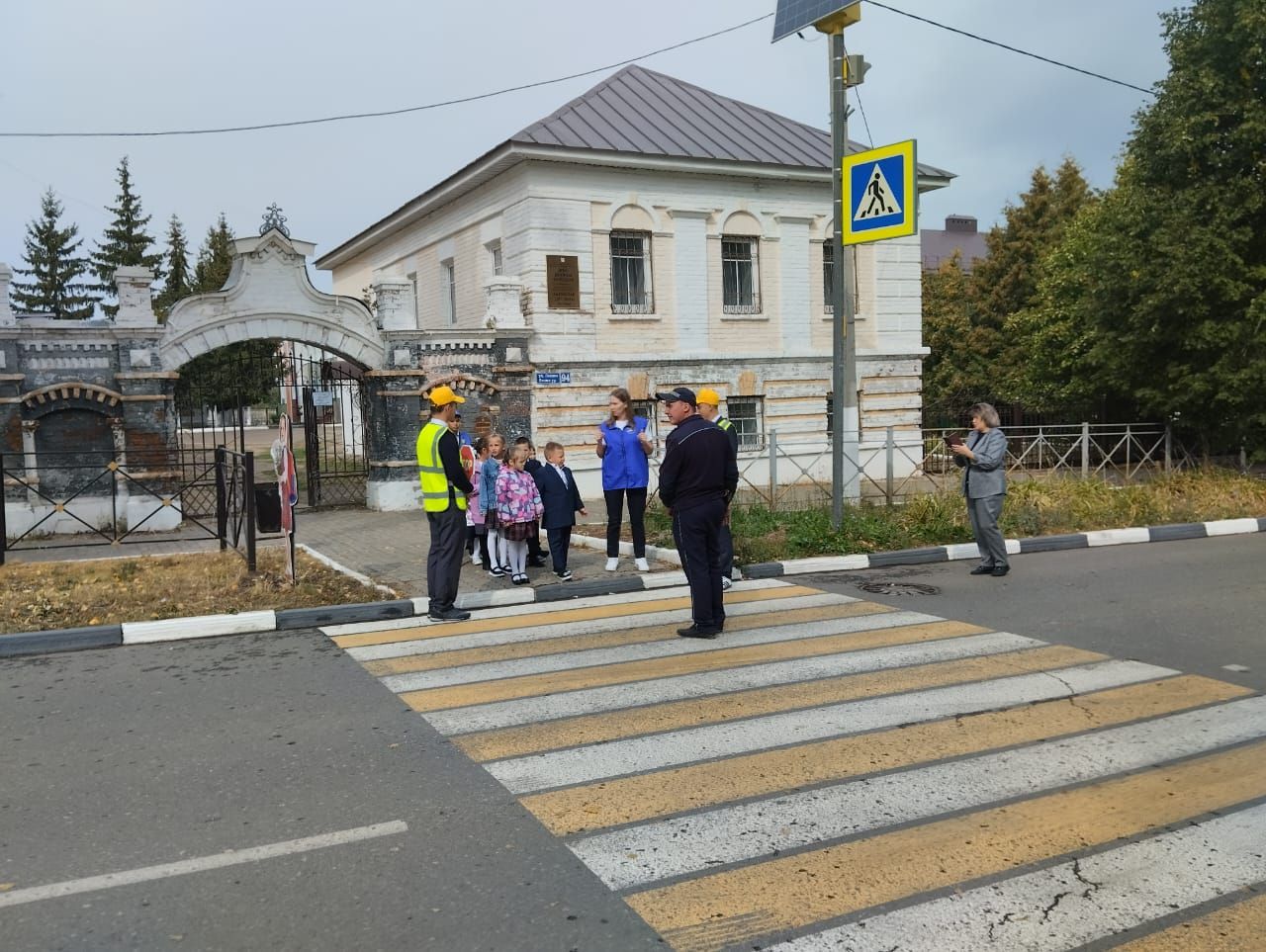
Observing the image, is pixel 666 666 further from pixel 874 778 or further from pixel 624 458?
pixel 624 458

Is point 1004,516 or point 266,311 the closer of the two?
point 1004,516

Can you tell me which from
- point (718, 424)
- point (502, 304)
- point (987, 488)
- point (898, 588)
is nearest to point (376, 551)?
point (718, 424)

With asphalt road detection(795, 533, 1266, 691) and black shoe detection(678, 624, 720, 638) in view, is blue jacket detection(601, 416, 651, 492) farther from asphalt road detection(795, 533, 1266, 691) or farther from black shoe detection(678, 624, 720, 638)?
black shoe detection(678, 624, 720, 638)

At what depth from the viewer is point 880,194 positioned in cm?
1198

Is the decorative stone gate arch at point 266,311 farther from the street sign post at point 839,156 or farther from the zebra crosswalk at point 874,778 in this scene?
the zebra crosswalk at point 874,778

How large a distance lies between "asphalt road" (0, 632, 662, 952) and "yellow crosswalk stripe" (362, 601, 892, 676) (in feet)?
1.89

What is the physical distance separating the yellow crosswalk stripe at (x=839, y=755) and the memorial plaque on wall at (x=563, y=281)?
14.3 metres

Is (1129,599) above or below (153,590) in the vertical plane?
below

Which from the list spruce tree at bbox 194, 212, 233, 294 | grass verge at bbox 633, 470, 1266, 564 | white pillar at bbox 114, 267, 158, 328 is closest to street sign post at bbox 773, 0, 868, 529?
grass verge at bbox 633, 470, 1266, 564

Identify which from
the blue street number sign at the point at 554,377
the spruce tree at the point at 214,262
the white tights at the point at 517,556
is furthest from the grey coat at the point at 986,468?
the spruce tree at the point at 214,262

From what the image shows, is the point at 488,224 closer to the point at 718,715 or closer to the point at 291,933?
the point at 718,715

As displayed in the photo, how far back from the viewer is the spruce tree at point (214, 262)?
159 feet

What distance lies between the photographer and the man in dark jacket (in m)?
7.94

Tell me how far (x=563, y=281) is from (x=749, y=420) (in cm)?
542
